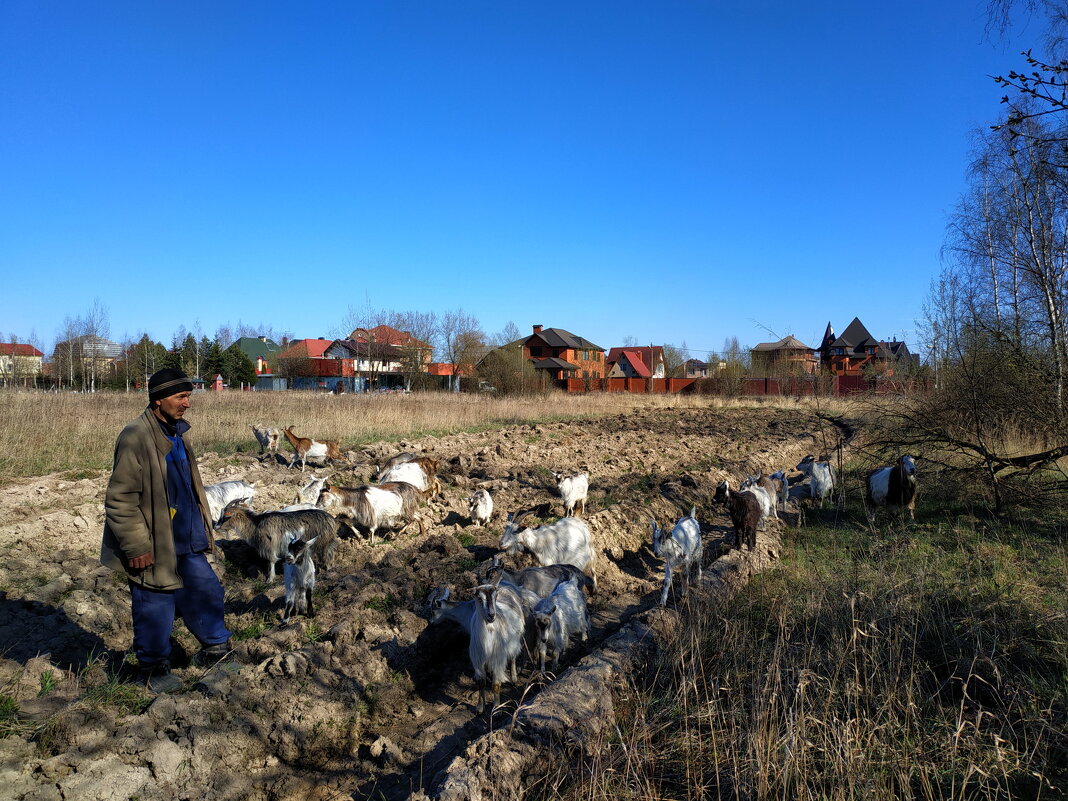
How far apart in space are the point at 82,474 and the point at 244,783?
320 inches

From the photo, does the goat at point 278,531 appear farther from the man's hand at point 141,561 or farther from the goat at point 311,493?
the man's hand at point 141,561

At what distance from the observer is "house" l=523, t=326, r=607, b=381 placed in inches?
2739

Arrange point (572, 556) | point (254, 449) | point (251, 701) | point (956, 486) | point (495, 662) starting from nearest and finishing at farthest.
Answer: point (251, 701) < point (495, 662) < point (572, 556) < point (956, 486) < point (254, 449)

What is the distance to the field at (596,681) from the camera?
3701 millimetres

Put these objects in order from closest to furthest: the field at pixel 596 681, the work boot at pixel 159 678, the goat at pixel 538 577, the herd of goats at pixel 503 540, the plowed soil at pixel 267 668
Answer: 1. the field at pixel 596 681
2. the plowed soil at pixel 267 668
3. the work boot at pixel 159 678
4. the herd of goats at pixel 503 540
5. the goat at pixel 538 577

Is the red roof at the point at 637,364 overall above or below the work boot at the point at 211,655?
above

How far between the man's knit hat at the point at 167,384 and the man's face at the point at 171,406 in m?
0.03

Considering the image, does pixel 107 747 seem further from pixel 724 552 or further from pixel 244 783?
pixel 724 552

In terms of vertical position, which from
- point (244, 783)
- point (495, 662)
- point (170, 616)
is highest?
point (170, 616)

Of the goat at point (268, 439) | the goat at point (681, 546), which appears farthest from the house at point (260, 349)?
the goat at point (681, 546)

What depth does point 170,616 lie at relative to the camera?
467 cm

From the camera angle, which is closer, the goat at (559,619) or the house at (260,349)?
the goat at (559,619)

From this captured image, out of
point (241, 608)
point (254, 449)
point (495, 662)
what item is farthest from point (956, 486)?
point (254, 449)

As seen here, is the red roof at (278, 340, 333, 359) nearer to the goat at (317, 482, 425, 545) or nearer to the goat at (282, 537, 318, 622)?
the goat at (317, 482, 425, 545)
